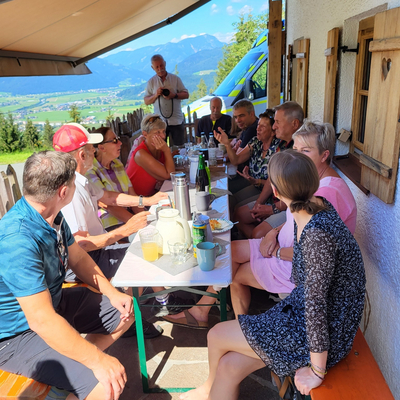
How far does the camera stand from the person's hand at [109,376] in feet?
4.88

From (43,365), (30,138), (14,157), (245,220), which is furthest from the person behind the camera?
(30,138)

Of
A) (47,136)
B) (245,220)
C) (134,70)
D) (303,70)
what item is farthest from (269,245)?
(134,70)

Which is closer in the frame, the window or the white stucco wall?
the white stucco wall

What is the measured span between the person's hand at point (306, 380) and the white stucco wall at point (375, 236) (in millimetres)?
586

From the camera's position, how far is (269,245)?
2260 mm

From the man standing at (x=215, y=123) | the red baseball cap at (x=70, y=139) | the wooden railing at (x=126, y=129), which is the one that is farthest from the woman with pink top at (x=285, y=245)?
the wooden railing at (x=126, y=129)

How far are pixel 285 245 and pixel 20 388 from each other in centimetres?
155

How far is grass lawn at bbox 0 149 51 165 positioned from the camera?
44.4 feet

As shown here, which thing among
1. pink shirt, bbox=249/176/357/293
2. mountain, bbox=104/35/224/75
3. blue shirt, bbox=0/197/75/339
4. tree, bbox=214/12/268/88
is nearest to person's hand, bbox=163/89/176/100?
pink shirt, bbox=249/176/357/293

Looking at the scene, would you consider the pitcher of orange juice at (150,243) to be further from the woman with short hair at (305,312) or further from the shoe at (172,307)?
the shoe at (172,307)

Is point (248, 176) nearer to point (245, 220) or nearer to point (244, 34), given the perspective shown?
point (245, 220)

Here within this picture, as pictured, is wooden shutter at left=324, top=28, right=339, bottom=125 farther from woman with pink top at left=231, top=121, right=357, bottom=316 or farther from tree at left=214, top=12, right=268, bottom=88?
tree at left=214, top=12, right=268, bottom=88

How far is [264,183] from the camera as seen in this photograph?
141 inches

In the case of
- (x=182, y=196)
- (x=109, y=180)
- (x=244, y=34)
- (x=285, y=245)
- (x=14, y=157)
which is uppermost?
(x=244, y=34)
